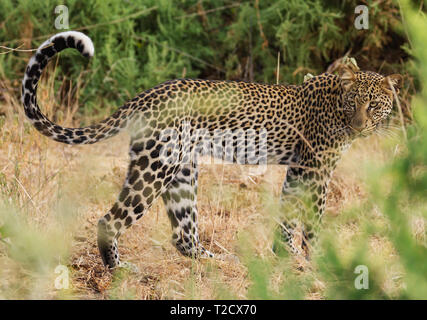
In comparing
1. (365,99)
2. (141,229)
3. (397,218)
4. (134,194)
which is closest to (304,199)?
(365,99)

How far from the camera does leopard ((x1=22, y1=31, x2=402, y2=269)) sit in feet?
14.2

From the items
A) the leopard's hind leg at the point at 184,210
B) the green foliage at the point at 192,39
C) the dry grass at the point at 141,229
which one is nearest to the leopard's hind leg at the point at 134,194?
the dry grass at the point at 141,229

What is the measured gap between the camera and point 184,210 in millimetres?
5023

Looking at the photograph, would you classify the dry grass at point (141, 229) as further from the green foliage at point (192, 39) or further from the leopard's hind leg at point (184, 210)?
the green foliage at point (192, 39)

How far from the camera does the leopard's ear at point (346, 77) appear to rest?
4.90 meters

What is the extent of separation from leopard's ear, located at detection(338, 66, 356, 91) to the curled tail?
1708 mm

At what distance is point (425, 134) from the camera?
6.13ft

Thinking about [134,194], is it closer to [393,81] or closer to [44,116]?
[44,116]

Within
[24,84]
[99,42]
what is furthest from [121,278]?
[99,42]

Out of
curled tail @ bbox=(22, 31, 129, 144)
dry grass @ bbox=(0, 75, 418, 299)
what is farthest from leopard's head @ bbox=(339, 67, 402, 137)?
curled tail @ bbox=(22, 31, 129, 144)

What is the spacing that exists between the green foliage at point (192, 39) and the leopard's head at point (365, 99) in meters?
3.55

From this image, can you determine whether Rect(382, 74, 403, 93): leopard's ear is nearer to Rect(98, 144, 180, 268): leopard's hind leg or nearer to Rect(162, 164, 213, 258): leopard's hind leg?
Rect(162, 164, 213, 258): leopard's hind leg
